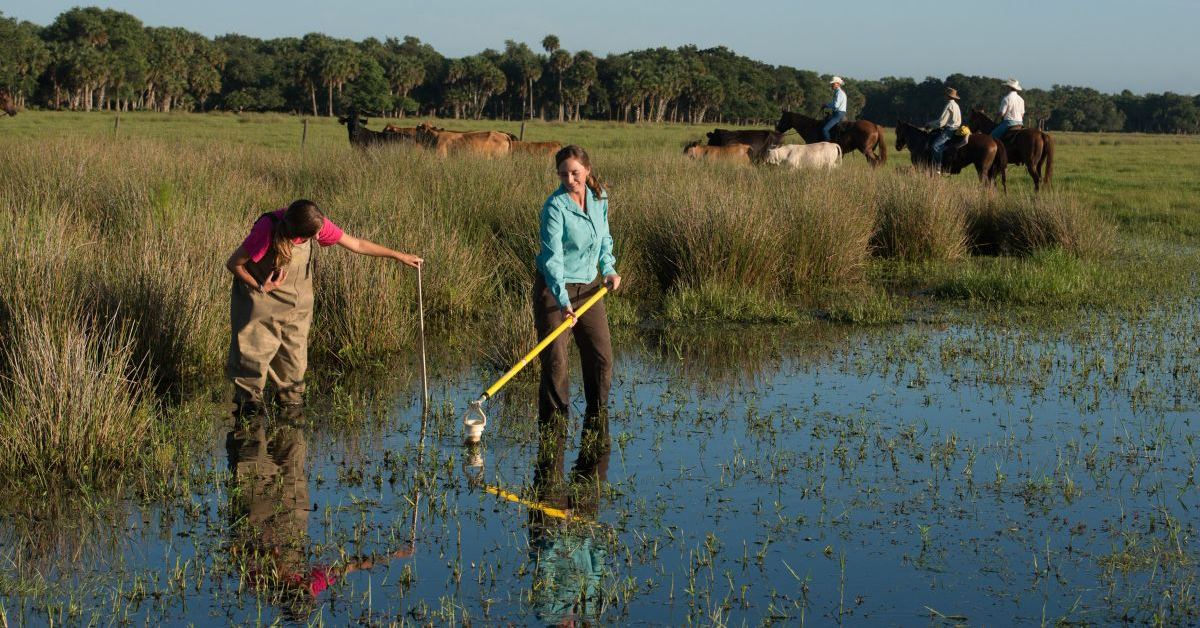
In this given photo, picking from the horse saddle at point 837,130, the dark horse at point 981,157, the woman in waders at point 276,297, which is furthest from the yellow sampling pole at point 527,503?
the horse saddle at point 837,130

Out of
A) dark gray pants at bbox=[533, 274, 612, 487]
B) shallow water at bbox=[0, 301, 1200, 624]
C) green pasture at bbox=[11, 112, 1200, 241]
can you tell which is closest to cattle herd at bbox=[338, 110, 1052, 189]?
green pasture at bbox=[11, 112, 1200, 241]

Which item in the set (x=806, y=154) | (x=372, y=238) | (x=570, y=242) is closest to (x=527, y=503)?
(x=570, y=242)

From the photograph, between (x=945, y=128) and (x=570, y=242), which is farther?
(x=945, y=128)

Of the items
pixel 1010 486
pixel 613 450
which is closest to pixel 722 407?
pixel 613 450

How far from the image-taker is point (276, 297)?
734cm

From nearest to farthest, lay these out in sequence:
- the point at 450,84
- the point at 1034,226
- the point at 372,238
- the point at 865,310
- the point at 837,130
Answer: the point at 372,238 → the point at 865,310 → the point at 1034,226 → the point at 837,130 → the point at 450,84

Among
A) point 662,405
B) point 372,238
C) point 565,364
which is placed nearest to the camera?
point 565,364

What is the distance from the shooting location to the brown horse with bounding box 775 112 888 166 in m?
25.6

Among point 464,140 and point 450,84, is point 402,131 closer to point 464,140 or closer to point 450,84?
point 464,140

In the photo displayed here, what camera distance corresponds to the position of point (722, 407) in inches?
315

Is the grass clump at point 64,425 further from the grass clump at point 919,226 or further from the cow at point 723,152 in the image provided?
the cow at point 723,152

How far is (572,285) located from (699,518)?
5.96 feet

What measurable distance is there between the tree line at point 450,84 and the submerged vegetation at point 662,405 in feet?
252

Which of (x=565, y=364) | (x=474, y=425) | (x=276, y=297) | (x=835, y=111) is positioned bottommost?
(x=474, y=425)
